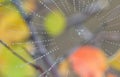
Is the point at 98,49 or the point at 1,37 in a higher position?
the point at 1,37

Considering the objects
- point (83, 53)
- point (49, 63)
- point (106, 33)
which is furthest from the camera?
point (106, 33)

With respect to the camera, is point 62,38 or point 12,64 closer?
point 12,64

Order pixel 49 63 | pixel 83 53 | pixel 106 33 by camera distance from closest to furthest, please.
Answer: pixel 49 63, pixel 83 53, pixel 106 33

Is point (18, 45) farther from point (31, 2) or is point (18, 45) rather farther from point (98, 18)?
point (98, 18)

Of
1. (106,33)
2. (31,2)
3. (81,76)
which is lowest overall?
(81,76)

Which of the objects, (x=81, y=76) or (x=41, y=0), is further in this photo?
(x=41, y=0)

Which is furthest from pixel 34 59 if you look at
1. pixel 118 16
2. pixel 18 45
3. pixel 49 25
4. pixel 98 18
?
pixel 118 16
